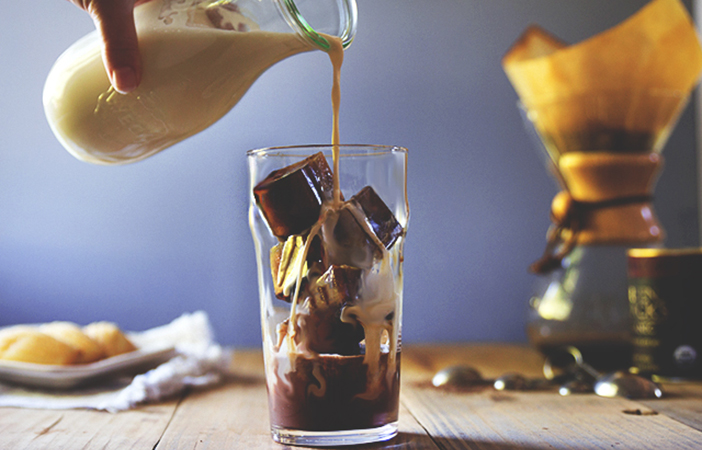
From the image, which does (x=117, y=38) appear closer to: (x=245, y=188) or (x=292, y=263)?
(x=292, y=263)

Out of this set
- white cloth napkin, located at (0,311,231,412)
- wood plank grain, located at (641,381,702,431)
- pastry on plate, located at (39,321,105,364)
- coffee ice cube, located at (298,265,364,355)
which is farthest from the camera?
pastry on plate, located at (39,321,105,364)

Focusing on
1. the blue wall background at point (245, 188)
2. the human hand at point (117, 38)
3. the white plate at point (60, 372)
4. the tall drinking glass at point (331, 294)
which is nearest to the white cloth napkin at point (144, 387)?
the white plate at point (60, 372)

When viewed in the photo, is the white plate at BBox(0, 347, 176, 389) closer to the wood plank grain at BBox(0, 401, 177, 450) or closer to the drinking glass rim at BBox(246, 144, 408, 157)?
the wood plank grain at BBox(0, 401, 177, 450)

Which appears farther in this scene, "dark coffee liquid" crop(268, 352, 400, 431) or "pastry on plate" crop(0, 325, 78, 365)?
"pastry on plate" crop(0, 325, 78, 365)

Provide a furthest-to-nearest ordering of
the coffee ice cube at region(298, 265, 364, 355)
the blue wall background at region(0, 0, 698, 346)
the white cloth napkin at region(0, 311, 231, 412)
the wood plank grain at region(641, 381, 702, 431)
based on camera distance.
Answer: the blue wall background at region(0, 0, 698, 346), the white cloth napkin at region(0, 311, 231, 412), the wood plank grain at region(641, 381, 702, 431), the coffee ice cube at region(298, 265, 364, 355)

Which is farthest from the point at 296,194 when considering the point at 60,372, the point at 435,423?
the point at 60,372

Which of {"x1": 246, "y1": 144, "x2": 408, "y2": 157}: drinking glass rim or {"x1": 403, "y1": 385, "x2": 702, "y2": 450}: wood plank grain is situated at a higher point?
{"x1": 246, "y1": 144, "x2": 408, "y2": 157}: drinking glass rim

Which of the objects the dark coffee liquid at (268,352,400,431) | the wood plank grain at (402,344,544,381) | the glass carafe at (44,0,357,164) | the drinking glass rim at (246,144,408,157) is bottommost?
the wood plank grain at (402,344,544,381)

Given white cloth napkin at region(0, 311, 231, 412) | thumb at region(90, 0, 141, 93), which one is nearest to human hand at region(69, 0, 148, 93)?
thumb at region(90, 0, 141, 93)
